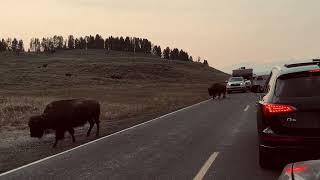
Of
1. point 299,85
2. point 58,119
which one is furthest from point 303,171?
point 58,119

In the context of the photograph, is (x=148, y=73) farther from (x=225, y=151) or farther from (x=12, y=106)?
(x=225, y=151)

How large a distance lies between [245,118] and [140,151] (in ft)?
28.1

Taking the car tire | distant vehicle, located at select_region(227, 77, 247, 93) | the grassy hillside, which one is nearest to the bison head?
the grassy hillside

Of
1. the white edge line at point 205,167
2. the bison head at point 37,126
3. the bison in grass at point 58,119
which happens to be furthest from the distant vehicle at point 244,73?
the white edge line at point 205,167

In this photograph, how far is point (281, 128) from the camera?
812 cm

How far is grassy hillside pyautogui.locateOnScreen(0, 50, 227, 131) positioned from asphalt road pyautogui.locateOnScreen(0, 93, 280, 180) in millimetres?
5555

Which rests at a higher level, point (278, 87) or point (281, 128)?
point (278, 87)

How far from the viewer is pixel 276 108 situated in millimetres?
8219

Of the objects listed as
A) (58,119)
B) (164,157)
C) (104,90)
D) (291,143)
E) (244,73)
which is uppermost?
(244,73)

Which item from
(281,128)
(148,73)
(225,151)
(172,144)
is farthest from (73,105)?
(148,73)

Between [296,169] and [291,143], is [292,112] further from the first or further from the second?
[296,169]

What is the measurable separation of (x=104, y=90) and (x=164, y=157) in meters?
52.5

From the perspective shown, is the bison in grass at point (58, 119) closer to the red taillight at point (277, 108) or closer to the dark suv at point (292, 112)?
the dark suv at point (292, 112)

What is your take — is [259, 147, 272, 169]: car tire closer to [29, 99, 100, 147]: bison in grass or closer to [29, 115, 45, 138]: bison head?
[29, 99, 100, 147]: bison in grass
